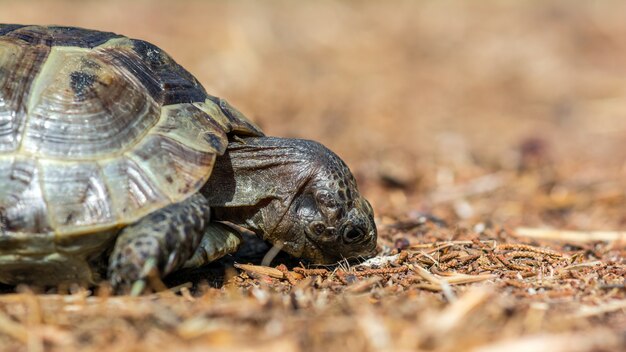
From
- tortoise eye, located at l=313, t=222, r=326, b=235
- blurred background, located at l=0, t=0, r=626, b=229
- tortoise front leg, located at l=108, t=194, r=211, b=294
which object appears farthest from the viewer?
blurred background, located at l=0, t=0, r=626, b=229

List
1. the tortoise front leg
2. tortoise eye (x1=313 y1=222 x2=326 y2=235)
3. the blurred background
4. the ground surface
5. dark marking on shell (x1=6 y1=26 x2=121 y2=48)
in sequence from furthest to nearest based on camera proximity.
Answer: the blurred background → tortoise eye (x1=313 y1=222 x2=326 y2=235) → dark marking on shell (x1=6 y1=26 x2=121 y2=48) → the tortoise front leg → the ground surface

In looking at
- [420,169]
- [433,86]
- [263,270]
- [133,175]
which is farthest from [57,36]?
[433,86]

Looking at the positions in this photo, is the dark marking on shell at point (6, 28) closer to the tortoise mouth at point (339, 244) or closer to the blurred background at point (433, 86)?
the tortoise mouth at point (339, 244)

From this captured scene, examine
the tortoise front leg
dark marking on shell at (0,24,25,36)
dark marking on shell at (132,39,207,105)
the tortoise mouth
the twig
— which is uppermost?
dark marking on shell at (132,39,207,105)

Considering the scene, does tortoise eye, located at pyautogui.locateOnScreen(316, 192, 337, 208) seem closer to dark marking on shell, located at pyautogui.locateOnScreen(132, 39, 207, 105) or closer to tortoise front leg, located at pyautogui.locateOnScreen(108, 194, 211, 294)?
tortoise front leg, located at pyautogui.locateOnScreen(108, 194, 211, 294)

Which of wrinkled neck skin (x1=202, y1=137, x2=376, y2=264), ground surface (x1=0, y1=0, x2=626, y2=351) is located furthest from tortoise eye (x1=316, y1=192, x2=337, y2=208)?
ground surface (x1=0, y1=0, x2=626, y2=351)

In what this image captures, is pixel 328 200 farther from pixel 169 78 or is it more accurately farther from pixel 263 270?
pixel 169 78

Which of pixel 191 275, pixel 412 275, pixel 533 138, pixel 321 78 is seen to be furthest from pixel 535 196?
pixel 321 78
